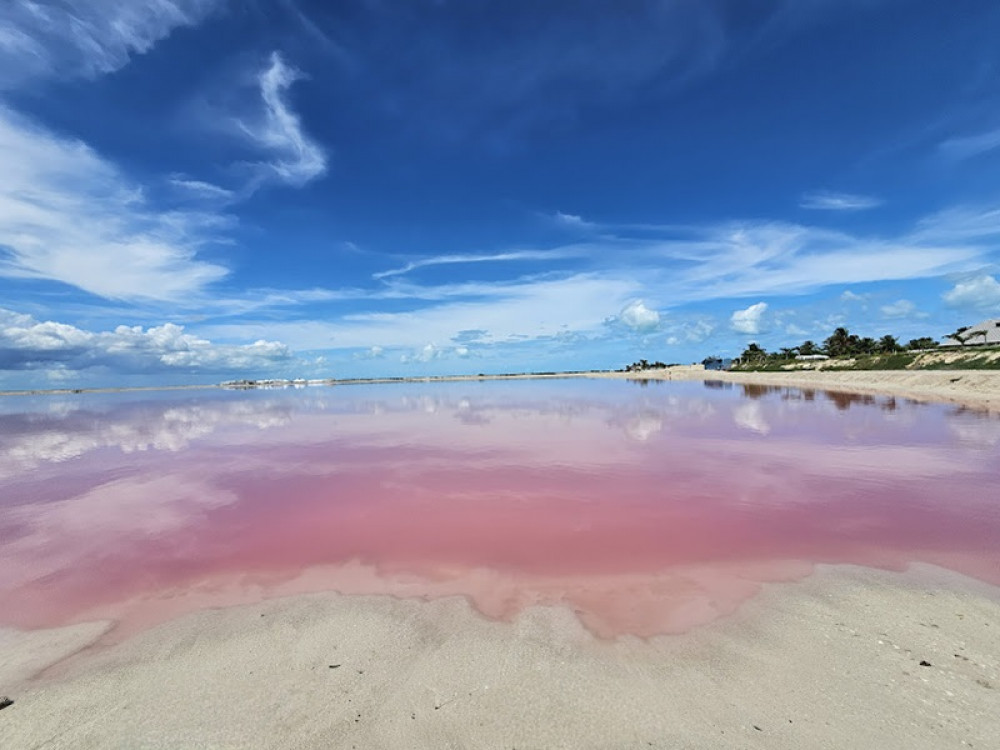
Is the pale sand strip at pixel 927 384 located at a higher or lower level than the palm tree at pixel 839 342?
lower

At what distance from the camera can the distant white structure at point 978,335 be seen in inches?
3031

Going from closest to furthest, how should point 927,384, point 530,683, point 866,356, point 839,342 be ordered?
point 530,683 < point 927,384 < point 866,356 < point 839,342

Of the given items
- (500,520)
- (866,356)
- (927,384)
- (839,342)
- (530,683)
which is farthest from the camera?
(839,342)

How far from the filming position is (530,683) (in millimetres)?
5035

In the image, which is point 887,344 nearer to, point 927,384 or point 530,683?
point 927,384

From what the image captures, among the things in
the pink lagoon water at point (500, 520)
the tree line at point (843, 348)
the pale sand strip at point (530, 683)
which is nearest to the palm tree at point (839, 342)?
the tree line at point (843, 348)

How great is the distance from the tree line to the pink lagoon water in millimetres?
79389

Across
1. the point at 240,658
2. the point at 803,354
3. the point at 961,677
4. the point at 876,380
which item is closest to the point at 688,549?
the point at 961,677

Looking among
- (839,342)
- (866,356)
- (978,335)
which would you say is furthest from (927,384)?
(839,342)

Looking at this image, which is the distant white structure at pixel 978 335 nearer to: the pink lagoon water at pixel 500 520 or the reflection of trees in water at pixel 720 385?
the reflection of trees in water at pixel 720 385

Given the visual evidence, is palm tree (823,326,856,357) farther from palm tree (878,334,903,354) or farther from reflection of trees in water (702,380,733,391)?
reflection of trees in water (702,380,733,391)

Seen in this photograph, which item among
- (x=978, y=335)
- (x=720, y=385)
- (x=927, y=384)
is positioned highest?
(x=978, y=335)

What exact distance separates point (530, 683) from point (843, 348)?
4774 inches

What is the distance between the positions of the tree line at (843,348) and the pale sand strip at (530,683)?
9404 centimetres
